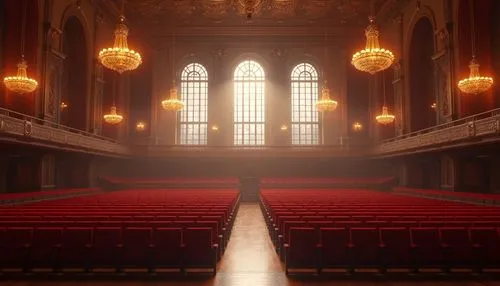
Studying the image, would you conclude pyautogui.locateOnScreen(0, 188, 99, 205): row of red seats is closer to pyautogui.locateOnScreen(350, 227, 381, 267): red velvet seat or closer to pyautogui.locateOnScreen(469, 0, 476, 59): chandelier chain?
pyautogui.locateOnScreen(350, 227, 381, 267): red velvet seat

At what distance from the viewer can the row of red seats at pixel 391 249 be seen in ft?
20.3

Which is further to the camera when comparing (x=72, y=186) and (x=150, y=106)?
(x=150, y=106)

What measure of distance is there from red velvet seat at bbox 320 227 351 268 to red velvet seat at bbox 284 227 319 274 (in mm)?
111

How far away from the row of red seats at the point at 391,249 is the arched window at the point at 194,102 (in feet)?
73.1

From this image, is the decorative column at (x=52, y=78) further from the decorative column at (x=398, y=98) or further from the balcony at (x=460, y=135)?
the decorative column at (x=398, y=98)

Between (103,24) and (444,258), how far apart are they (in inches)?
903

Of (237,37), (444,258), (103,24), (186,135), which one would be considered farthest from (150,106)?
(444,258)

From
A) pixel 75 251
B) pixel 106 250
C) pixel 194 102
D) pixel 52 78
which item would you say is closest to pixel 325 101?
pixel 194 102

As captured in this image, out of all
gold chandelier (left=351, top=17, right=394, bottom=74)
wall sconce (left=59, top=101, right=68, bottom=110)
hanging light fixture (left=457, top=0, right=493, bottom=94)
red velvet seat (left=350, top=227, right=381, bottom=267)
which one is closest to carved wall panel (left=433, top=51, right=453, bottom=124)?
hanging light fixture (left=457, top=0, right=493, bottom=94)

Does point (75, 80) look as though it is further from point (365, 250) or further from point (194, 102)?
point (365, 250)

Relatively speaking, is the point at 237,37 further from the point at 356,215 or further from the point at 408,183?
the point at 356,215

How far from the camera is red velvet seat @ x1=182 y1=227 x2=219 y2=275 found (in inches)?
245

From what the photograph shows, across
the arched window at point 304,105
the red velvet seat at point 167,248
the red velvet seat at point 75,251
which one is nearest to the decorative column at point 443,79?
the arched window at point 304,105

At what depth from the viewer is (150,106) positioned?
2711 cm
